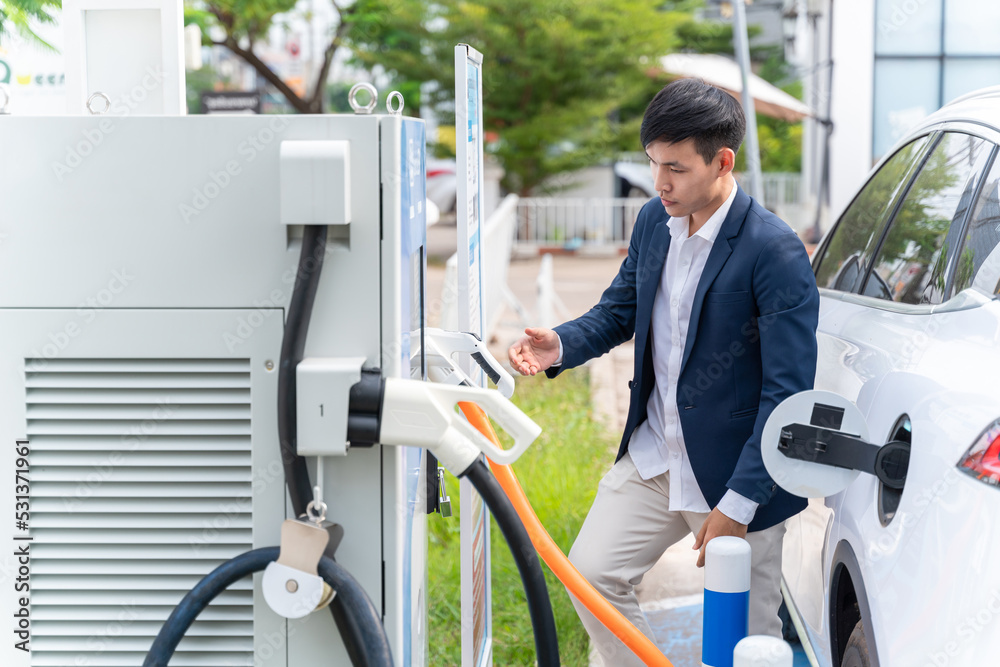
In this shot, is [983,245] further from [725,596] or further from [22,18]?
[22,18]

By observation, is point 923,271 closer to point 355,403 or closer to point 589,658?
point 355,403

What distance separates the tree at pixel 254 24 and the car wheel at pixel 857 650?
16.8 metres

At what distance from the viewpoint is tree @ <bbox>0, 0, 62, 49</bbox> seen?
677 cm

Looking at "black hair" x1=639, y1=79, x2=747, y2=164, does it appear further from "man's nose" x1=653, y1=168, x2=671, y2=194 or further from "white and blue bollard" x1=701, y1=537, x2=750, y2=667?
"white and blue bollard" x1=701, y1=537, x2=750, y2=667

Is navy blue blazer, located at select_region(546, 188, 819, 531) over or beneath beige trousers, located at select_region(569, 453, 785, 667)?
over

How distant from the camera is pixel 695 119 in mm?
2271

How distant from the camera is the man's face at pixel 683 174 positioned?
2318 millimetres

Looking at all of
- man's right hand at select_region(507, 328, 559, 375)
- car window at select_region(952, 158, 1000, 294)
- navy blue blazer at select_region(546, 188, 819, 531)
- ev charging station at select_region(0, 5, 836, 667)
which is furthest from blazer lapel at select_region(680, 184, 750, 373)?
ev charging station at select_region(0, 5, 836, 667)

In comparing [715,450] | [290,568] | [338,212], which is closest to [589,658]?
[715,450]

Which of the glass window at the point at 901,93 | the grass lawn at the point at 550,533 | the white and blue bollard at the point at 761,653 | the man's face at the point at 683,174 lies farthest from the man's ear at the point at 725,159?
the glass window at the point at 901,93

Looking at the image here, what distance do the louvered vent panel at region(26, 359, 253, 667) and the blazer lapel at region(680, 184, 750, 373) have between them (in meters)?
1.13

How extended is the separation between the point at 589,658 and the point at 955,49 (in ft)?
52.5

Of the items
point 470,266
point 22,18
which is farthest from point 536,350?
point 22,18

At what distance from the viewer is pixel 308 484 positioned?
5.32 feet
